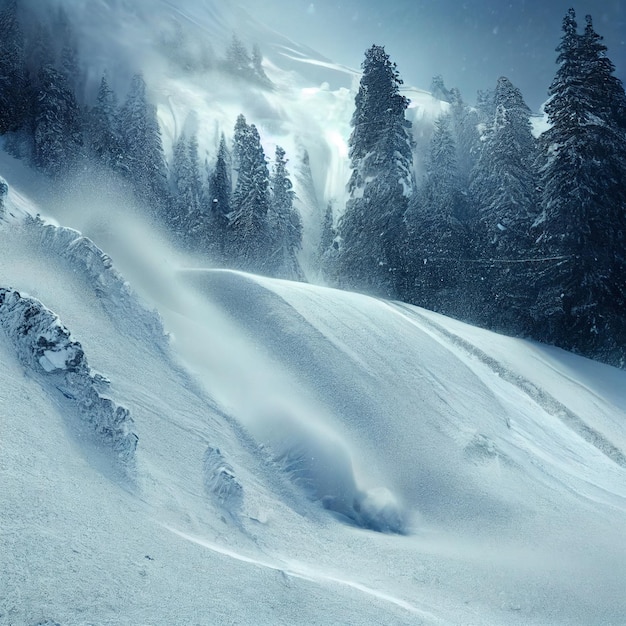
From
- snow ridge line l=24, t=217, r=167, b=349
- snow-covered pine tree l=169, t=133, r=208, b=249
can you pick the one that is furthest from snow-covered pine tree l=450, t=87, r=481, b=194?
snow ridge line l=24, t=217, r=167, b=349

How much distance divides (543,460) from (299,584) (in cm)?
637

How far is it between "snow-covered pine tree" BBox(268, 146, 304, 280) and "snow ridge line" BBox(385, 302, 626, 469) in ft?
62.9

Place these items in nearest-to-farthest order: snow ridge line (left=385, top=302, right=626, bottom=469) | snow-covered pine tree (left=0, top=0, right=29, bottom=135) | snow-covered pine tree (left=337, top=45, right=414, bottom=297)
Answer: snow ridge line (left=385, top=302, right=626, bottom=469) → snow-covered pine tree (left=337, top=45, right=414, bottom=297) → snow-covered pine tree (left=0, top=0, right=29, bottom=135)

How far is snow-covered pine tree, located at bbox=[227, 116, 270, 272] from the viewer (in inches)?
1321

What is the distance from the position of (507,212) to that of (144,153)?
96.6 ft

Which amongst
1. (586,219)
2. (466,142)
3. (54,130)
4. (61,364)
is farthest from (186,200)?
(61,364)

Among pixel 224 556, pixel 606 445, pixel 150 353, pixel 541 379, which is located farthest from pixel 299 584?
pixel 541 379

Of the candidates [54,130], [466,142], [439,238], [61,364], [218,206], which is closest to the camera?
[61,364]

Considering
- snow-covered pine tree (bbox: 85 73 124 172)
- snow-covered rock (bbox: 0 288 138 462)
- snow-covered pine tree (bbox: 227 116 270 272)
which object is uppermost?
snow-covered pine tree (bbox: 85 73 124 172)

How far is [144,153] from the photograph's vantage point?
133ft

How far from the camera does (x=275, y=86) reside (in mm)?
86812

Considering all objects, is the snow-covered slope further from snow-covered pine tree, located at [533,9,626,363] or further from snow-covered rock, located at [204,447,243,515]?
snow-covered pine tree, located at [533,9,626,363]

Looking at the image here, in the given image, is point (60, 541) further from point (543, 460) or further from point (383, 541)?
point (543, 460)

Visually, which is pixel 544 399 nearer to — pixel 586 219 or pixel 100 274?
pixel 100 274
